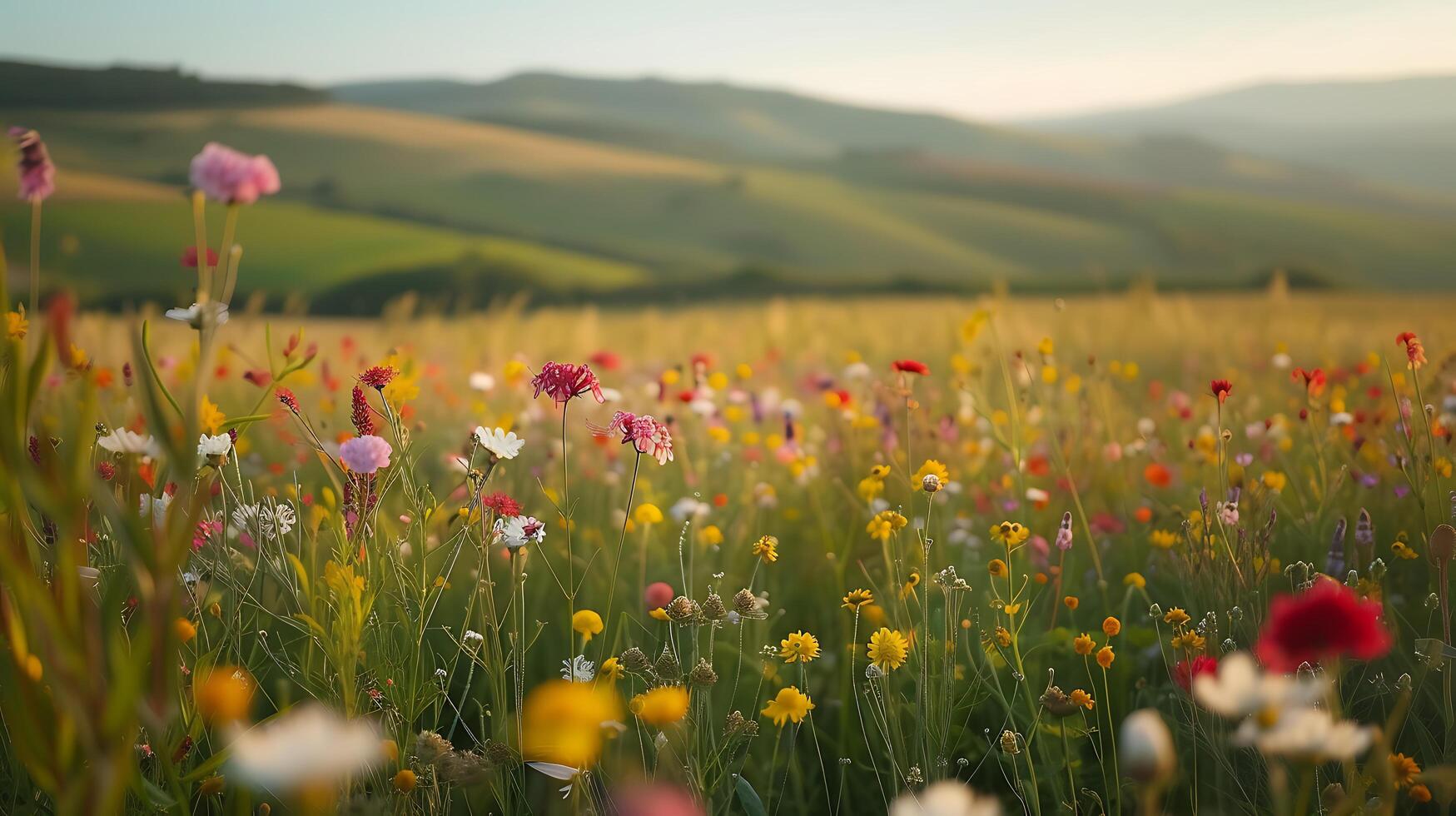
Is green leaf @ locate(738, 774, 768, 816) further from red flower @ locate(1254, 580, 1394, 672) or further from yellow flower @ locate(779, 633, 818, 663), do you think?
red flower @ locate(1254, 580, 1394, 672)

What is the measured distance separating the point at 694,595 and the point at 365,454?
1.06m

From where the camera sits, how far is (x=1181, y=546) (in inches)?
83.3

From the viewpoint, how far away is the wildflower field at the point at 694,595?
2.76 feet

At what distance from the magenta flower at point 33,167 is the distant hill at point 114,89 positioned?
363 centimetres

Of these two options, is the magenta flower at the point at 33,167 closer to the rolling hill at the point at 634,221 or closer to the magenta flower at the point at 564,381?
the magenta flower at the point at 564,381

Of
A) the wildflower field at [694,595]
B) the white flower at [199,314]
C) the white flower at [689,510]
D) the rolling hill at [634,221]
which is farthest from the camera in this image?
the rolling hill at [634,221]

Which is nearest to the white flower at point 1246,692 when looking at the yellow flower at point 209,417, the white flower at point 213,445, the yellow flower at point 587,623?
the yellow flower at point 587,623

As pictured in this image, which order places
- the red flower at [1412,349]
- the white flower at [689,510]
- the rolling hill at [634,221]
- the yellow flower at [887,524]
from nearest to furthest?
the yellow flower at [887,524] < the red flower at [1412,349] < the white flower at [689,510] < the rolling hill at [634,221]

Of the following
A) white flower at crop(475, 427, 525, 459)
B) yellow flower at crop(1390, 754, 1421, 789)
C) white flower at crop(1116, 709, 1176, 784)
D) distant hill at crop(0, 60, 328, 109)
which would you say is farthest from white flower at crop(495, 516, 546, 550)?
distant hill at crop(0, 60, 328, 109)

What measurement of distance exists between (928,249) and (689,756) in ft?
59.9

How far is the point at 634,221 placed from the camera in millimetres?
19016

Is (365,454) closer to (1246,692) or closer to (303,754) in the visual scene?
(303,754)

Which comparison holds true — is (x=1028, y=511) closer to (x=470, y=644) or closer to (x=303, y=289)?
(x=470, y=644)

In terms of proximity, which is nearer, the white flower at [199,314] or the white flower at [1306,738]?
the white flower at [1306,738]
